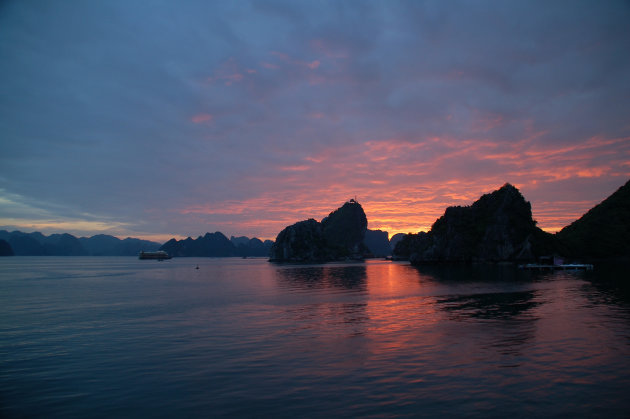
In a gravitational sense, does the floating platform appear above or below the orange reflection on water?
above

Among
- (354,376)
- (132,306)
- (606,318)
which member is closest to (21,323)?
(132,306)

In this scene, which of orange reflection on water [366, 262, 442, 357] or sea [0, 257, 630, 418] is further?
orange reflection on water [366, 262, 442, 357]

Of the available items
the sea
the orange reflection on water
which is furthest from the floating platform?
the sea

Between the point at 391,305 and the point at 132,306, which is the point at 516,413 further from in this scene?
the point at 132,306

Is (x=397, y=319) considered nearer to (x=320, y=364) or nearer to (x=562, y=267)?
(x=320, y=364)

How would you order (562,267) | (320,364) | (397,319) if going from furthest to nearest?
(562,267)
(397,319)
(320,364)

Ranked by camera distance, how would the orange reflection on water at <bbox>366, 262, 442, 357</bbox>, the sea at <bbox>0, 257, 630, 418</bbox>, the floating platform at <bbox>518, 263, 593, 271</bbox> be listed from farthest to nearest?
the floating platform at <bbox>518, 263, 593, 271</bbox>, the orange reflection on water at <bbox>366, 262, 442, 357</bbox>, the sea at <bbox>0, 257, 630, 418</bbox>

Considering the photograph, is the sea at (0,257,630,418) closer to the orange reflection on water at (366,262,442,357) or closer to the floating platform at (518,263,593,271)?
the orange reflection on water at (366,262,442,357)

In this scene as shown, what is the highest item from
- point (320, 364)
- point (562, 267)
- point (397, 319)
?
point (562, 267)

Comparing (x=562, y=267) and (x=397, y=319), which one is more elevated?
(x=562, y=267)

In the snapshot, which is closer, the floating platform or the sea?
the sea

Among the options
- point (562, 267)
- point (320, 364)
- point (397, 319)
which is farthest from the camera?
point (562, 267)

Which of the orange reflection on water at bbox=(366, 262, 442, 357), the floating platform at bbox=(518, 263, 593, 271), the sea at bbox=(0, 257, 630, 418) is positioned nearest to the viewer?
the sea at bbox=(0, 257, 630, 418)

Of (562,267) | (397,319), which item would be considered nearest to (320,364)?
(397,319)
